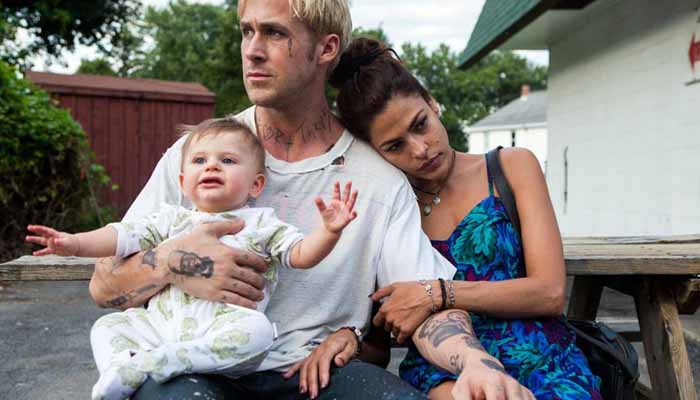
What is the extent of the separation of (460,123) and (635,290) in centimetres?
5812

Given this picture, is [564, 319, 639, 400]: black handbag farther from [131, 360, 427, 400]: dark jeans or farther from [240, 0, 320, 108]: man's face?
[240, 0, 320, 108]: man's face

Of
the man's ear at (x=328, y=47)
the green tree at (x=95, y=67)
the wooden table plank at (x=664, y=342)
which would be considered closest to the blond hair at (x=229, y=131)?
the man's ear at (x=328, y=47)

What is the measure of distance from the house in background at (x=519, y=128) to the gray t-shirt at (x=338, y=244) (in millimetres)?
38805

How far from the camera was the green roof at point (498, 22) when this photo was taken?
8.36 metres

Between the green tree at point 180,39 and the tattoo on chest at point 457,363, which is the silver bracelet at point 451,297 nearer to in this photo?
the tattoo on chest at point 457,363

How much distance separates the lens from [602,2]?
864 cm

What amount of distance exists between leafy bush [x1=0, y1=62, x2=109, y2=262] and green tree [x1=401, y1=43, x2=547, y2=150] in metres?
52.5

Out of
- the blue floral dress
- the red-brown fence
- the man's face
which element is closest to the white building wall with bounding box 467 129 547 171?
the red-brown fence

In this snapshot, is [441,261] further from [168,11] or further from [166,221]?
[168,11]

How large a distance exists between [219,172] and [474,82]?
2391 inches

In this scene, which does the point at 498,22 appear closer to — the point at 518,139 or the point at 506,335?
the point at 506,335

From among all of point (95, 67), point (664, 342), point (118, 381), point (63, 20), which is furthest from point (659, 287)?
point (95, 67)

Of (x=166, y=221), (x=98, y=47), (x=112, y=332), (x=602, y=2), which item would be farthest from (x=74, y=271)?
(x=98, y=47)

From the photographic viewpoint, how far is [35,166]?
755 centimetres
